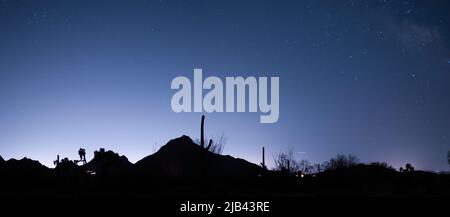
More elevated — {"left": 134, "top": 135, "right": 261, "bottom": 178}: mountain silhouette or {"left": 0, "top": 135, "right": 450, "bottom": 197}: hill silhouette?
{"left": 134, "top": 135, "right": 261, "bottom": 178}: mountain silhouette

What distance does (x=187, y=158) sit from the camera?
65.5 m

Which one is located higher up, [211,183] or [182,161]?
[182,161]

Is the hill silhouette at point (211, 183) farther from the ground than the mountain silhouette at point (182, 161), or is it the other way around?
the mountain silhouette at point (182, 161)

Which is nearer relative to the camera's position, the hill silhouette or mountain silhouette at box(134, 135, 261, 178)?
the hill silhouette

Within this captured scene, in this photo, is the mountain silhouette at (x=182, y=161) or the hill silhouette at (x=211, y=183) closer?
the hill silhouette at (x=211, y=183)

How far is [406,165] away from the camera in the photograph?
6081 centimetres

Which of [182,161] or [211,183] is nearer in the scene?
[211,183]
